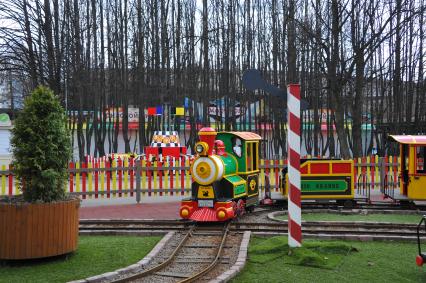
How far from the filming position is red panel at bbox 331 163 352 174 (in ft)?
44.7

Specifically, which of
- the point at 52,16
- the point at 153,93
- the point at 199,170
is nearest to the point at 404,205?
the point at 199,170

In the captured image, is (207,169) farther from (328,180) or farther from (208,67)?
(208,67)

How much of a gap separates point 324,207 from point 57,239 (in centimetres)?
877

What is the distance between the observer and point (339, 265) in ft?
23.7

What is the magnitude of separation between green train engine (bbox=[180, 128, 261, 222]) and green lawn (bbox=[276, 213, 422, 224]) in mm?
1444

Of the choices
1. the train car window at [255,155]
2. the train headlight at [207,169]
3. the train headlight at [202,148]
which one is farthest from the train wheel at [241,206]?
the train headlight at [202,148]

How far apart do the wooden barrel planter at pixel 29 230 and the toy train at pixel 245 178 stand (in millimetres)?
4192

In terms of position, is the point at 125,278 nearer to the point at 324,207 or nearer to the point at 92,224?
the point at 92,224

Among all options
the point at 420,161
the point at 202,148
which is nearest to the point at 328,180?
the point at 420,161

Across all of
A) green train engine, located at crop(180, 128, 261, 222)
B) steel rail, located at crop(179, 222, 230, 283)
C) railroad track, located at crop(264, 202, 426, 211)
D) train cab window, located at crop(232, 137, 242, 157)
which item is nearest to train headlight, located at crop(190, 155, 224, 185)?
green train engine, located at crop(180, 128, 261, 222)

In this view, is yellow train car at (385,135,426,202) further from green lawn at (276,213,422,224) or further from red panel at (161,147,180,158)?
red panel at (161,147,180,158)

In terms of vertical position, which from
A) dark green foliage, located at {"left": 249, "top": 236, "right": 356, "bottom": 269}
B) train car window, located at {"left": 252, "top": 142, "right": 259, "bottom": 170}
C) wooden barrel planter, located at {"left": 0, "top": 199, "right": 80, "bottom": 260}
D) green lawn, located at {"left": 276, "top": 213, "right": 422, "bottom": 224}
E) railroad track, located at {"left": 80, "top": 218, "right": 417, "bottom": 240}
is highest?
train car window, located at {"left": 252, "top": 142, "right": 259, "bottom": 170}

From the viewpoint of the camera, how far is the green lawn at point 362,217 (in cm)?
1176

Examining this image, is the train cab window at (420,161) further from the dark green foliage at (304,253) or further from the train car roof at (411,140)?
the dark green foliage at (304,253)
